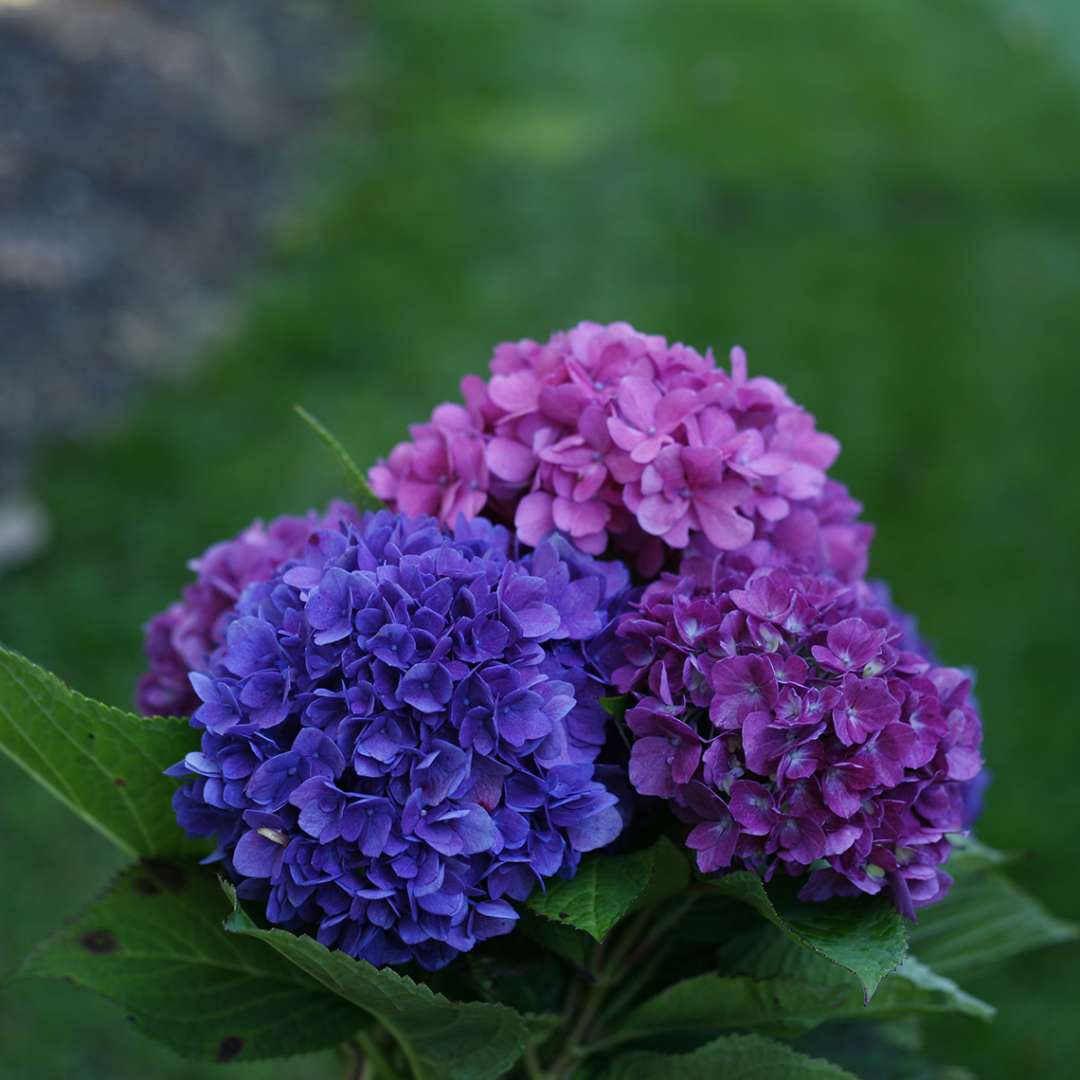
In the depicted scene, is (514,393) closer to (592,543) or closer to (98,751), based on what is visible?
(592,543)

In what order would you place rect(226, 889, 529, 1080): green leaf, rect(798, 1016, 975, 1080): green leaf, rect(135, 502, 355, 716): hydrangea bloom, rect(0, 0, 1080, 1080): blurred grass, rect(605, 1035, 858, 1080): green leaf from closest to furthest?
rect(226, 889, 529, 1080): green leaf → rect(605, 1035, 858, 1080): green leaf → rect(135, 502, 355, 716): hydrangea bloom → rect(798, 1016, 975, 1080): green leaf → rect(0, 0, 1080, 1080): blurred grass

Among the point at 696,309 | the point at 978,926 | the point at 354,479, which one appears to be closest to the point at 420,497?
the point at 354,479

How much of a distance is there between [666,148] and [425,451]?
4783mm

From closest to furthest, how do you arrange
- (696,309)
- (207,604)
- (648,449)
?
1. (648,449)
2. (207,604)
3. (696,309)

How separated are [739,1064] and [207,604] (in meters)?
0.48

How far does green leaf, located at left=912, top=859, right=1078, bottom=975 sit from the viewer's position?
43.4 inches

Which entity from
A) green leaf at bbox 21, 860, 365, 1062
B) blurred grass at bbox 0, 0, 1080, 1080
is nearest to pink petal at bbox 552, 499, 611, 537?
green leaf at bbox 21, 860, 365, 1062

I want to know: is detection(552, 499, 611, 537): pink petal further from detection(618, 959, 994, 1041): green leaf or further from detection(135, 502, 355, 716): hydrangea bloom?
detection(618, 959, 994, 1041): green leaf

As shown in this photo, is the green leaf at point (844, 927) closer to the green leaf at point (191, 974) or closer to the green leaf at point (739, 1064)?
the green leaf at point (739, 1064)

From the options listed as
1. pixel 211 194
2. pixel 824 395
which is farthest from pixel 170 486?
pixel 824 395

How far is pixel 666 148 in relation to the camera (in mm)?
5492

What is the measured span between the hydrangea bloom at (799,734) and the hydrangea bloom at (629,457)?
0.23 ft

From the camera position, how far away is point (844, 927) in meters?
0.85

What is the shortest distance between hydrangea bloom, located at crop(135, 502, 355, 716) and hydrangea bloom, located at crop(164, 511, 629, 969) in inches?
6.1
